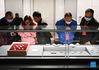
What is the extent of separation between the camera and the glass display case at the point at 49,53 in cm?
330

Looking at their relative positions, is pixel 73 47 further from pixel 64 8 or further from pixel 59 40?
pixel 64 8

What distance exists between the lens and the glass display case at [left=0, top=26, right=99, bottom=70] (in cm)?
330

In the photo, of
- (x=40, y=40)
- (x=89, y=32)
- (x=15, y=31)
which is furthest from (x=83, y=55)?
(x=15, y=31)

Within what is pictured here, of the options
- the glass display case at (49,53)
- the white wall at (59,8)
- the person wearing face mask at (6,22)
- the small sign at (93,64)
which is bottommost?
the small sign at (93,64)

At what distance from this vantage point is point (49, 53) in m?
3.43

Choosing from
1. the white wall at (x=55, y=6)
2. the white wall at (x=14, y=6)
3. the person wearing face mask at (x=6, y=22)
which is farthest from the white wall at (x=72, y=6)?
the person wearing face mask at (x=6, y=22)

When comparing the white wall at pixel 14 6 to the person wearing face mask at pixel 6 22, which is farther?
the white wall at pixel 14 6

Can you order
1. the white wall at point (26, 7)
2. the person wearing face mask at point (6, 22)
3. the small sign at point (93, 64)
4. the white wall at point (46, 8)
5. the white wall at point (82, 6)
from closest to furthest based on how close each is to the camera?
the small sign at point (93, 64), the person wearing face mask at point (6, 22), the white wall at point (82, 6), the white wall at point (26, 7), the white wall at point (46, 8)

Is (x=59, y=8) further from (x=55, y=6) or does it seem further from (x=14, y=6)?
(x=14, y=6)

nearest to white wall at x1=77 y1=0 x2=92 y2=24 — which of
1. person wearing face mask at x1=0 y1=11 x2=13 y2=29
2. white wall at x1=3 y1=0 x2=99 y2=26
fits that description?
white wall at x1=3 y1=0 x2=99 y2=26

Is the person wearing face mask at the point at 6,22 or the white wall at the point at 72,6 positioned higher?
the white wall at the point at 72,6

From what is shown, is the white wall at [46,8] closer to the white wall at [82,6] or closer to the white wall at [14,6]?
the white wall at [14,6]

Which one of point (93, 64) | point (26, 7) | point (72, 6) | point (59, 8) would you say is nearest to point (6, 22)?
point (93, 64)

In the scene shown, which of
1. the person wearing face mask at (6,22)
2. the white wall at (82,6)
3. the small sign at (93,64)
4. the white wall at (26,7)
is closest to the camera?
the small sign at (93,64)
